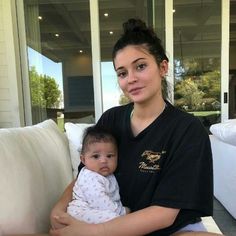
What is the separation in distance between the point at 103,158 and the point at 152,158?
24 cm

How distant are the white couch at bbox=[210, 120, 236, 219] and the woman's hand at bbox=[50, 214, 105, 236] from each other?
5.01 ft

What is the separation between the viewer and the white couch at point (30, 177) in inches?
37.7

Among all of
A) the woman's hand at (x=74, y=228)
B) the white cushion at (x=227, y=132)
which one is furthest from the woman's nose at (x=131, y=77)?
the white cushion at (x=227, y=132)

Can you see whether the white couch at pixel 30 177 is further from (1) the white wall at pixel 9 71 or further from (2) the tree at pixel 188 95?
(2) the tree at pixel 188 95

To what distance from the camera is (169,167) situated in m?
0.89

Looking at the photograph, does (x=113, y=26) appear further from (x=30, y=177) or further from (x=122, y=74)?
(x=30, y=177)

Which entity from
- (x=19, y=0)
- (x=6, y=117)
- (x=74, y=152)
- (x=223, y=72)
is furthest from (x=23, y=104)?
(x=223, y=72)

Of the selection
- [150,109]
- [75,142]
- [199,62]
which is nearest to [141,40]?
[150,109]

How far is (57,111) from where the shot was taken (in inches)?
169

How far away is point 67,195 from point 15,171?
0.23 m

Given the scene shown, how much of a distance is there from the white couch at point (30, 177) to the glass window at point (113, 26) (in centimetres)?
224

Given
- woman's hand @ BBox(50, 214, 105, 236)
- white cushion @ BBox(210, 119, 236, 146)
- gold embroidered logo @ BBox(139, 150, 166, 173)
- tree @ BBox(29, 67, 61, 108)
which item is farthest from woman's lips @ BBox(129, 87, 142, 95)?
tree @ BBox(29, 67, 61, 108)

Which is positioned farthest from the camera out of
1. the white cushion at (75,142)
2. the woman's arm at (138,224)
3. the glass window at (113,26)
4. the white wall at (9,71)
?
the glass window at (113,26)

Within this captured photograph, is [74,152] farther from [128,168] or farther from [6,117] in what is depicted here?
[6,117]
